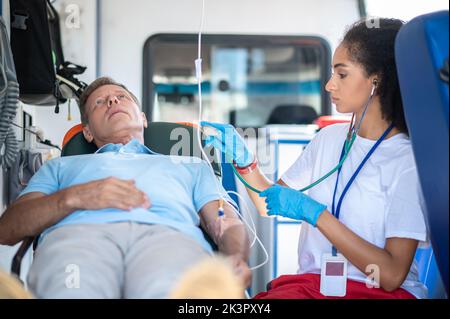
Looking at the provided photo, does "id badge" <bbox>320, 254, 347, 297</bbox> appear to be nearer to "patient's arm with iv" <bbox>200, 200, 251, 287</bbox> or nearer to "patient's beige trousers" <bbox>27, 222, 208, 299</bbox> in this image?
"patient's arm with iv" <bbox>200, 200, 251, 287</bbox>

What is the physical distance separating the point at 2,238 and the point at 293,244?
1818 millimetres

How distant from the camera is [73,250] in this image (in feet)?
4.61

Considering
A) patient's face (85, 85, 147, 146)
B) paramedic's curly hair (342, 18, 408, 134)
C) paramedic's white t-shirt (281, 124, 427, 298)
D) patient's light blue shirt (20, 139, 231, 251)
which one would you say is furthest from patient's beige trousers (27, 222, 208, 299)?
paramedic's curly hair (342, 18, 408, 134)

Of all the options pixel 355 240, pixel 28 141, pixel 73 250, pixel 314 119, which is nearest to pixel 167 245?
pixel 73 250

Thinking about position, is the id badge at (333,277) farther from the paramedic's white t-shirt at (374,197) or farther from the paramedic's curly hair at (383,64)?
the paramedic's curly hair at (383,64)

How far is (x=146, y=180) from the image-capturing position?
1.72 meters

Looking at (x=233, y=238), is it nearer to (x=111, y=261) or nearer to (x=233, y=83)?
(x=111, y=261)

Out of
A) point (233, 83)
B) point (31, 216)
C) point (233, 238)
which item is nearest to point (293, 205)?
point (233, 238)

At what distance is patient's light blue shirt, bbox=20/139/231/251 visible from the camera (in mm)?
1600

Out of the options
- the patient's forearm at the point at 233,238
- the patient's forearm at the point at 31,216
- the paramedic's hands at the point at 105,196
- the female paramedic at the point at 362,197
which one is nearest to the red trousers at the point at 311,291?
the female paramedic at the point at 362,197

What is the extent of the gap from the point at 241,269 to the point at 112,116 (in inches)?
32.1

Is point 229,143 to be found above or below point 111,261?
above

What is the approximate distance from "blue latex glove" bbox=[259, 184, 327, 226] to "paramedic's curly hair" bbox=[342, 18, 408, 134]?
35 centimetres
